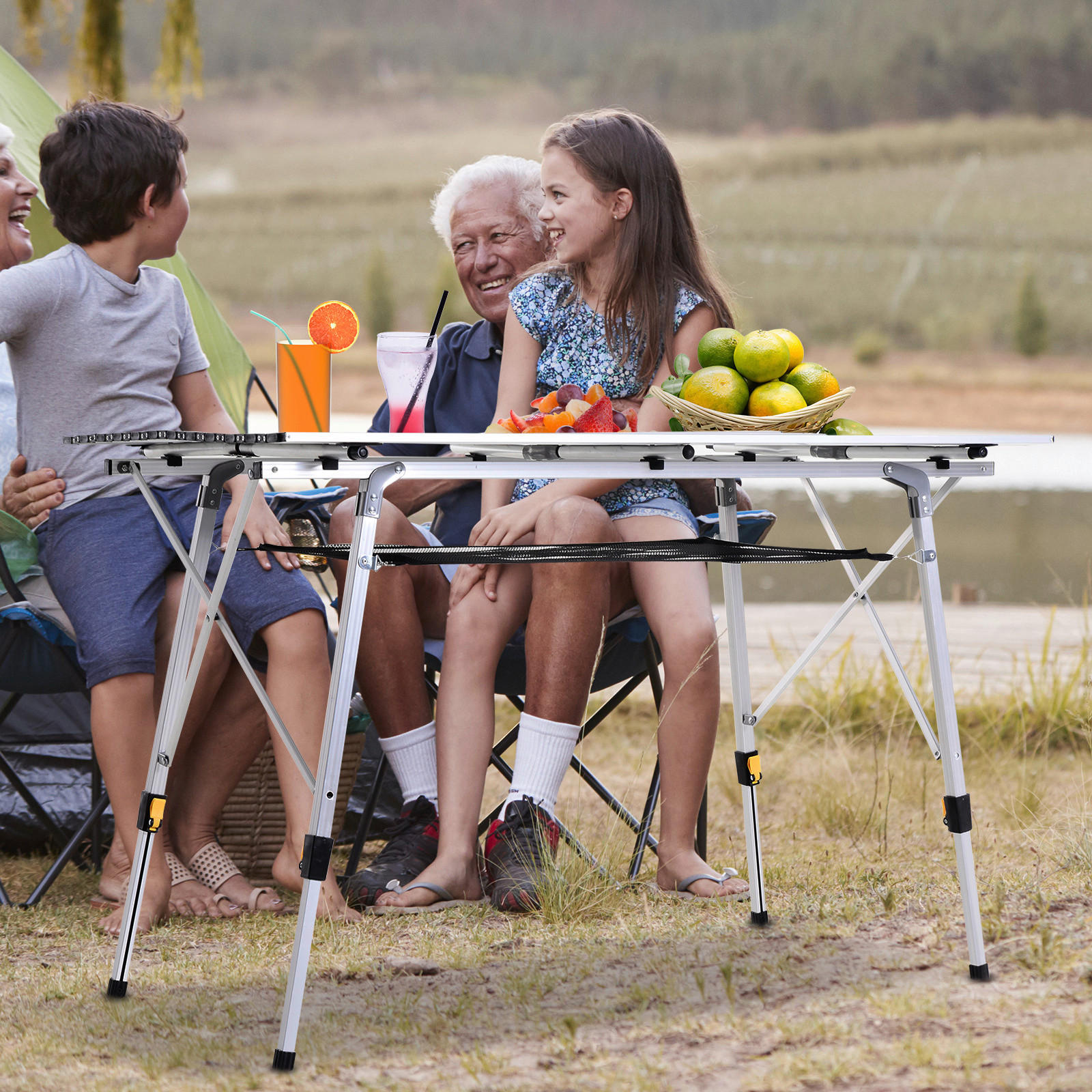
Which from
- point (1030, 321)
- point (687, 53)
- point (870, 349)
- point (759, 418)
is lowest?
point (759, 418)

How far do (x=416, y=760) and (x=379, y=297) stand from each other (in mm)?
38268

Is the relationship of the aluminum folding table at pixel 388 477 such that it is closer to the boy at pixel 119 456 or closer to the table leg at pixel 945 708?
the table leg at pixel 945 708

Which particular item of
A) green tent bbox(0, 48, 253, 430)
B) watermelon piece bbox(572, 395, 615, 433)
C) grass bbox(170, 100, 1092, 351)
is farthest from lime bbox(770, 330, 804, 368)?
grass bbox(170, 100, 1092, 351)

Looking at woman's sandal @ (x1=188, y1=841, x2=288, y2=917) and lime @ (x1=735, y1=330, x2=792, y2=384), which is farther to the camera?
woman's sandal @ (x1=188, y1=841, x2=288, y2=917)

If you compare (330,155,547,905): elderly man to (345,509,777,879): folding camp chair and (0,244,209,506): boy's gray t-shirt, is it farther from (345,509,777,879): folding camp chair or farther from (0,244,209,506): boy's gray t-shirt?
(0,244,209,506): boy's gray t-shirt

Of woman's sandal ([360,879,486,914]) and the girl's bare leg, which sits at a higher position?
the girl's bare leg

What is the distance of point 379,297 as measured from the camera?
129 feet

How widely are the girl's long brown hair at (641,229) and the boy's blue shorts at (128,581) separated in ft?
2.06

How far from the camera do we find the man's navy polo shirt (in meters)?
2.36

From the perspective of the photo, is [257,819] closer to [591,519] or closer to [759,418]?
[591,519]

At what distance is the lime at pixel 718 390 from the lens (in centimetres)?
161

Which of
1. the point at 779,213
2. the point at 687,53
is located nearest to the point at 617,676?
the point at 779,213

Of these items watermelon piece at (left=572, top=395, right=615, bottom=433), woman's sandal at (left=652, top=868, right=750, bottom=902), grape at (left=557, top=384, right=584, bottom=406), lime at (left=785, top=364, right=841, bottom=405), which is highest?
grape at (left=557, top=384, right=584, bottom=406)

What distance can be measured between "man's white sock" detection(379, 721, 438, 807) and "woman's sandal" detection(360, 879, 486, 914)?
0.60 feet
